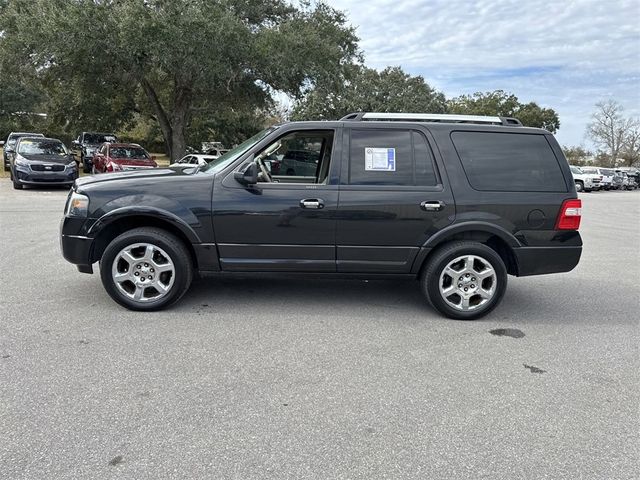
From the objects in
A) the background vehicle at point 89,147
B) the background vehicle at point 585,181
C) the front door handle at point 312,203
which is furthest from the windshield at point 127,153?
the background vehicle at point 585,181

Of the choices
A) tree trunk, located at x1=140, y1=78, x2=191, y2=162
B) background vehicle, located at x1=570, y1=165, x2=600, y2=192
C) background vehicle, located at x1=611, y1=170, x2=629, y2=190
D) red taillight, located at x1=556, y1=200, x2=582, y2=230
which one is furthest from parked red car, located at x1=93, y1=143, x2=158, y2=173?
background vehicle, located at x1=611, y1=170, x2=629, y2=190

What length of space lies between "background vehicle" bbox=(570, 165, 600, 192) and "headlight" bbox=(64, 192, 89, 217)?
34.6m

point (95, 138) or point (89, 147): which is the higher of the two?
point (95, 138)

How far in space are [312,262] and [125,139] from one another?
4714cm

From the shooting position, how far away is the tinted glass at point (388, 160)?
4.84 metres

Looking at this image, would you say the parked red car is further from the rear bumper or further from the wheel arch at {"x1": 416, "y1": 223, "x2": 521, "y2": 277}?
the rear bumper

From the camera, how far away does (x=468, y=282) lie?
4910 millimetres

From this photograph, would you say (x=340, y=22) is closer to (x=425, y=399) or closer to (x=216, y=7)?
(x=216, y=7)

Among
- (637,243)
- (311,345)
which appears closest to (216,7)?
(637,243)

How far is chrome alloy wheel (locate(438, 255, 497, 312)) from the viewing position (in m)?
4.87

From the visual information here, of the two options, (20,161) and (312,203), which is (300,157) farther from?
(20,161)

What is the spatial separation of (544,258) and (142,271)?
12.8ft

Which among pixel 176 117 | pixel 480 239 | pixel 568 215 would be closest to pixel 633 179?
pixel 176 117

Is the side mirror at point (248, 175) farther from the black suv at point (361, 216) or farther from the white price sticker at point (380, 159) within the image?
the white price sticker at point (380, 159)
